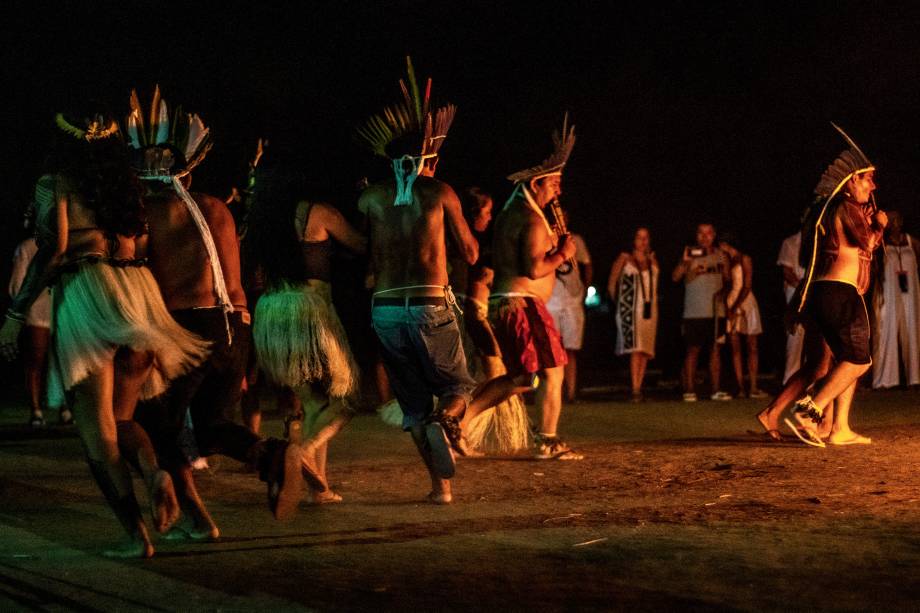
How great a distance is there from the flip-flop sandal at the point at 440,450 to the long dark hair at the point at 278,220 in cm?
118

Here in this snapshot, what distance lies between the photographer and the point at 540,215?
10180mm

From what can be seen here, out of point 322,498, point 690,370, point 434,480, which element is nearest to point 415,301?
point 434,480

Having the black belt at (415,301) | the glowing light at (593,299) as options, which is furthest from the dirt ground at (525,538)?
the glowing light at (593,299)

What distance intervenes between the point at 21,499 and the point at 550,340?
3603 mm

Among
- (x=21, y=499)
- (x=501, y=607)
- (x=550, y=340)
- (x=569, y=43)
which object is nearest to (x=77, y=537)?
(x=21, y=499)

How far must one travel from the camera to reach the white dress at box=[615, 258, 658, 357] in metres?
16.3

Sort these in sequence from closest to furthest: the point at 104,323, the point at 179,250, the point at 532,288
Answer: the point at 104,323 → the point at 179,250 → the point at 532,288

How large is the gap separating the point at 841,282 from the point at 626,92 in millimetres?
12170

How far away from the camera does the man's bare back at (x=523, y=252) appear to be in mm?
10016

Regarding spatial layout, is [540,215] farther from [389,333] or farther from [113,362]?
[113,362]

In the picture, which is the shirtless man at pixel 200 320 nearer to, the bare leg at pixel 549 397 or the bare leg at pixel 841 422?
the bare leg at pixel 549 397

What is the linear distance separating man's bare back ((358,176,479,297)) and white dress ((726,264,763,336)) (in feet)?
28.2

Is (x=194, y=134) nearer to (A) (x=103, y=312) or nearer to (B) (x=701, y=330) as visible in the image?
(A) (x=103, y=312)

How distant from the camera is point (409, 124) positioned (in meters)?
8.31
